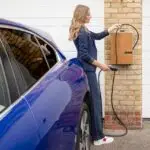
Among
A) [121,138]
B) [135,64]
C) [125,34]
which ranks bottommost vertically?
[121,138]

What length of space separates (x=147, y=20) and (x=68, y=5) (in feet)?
3.74

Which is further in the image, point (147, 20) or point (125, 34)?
point (147, 20)

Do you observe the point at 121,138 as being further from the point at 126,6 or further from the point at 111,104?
the point at 126,6

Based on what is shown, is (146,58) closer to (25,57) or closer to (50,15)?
(50,15)

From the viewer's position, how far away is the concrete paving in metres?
6.05

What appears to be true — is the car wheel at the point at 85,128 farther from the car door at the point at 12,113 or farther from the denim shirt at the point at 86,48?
the car door at the point at 12,113

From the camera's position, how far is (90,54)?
5965 millimetres

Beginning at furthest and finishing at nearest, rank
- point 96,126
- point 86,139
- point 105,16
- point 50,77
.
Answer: point 105,16 → point 96,126 → point 86,139 → point 50,77

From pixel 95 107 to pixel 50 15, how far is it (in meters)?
1.62

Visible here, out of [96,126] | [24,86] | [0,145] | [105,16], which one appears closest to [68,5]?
[105,16]

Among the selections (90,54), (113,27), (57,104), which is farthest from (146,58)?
(57,104)

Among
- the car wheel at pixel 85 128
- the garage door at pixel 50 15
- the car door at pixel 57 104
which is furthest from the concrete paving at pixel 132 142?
the car door at pixel 57 104

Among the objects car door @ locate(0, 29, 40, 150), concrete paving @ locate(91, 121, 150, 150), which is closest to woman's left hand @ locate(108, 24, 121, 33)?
concrete paving @ locate(91, 121, 150, 150)

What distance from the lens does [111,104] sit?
22.2 feet
